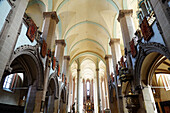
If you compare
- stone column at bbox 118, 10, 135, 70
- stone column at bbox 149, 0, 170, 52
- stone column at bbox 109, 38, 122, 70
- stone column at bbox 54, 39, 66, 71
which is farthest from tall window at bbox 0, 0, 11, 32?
stone column at bbox 109, 38, 122, 70

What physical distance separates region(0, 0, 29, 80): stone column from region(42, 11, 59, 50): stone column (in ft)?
12.2

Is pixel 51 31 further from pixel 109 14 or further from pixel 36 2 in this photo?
pixel 109 14

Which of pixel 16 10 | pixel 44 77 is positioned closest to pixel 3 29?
pixel 16 10

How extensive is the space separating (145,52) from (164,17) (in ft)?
7.39

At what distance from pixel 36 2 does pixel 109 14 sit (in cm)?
803

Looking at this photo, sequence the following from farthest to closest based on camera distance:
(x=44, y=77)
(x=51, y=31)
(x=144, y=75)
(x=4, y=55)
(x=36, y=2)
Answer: (x=36, y=2) → (x=51, y=31) → (x=44, y=77) → (x=144, y=75) → (x=4, y=55)

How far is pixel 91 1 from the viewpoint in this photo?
13.3 metres

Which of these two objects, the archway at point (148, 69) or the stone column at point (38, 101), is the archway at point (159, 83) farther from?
the stone column at point (38, 101)

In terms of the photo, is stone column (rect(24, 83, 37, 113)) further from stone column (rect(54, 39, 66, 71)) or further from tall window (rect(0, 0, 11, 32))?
stone column (rect(54, 39, 66, 71))

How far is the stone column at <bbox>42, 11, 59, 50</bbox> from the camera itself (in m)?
9.45

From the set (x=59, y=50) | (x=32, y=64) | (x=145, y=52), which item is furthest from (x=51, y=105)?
(x=145, y=52)

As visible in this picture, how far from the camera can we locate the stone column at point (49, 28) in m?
9.45

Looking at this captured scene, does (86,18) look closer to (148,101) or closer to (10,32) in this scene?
(10,32)

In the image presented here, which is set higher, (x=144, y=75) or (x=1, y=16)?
(x=1, y=16)
